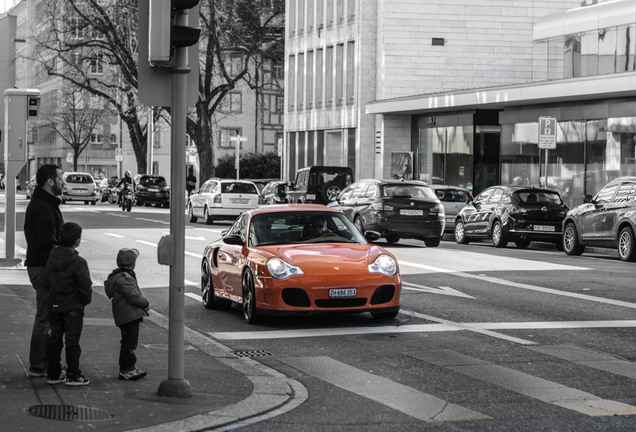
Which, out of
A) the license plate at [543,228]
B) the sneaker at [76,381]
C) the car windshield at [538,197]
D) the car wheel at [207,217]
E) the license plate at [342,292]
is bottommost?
the car wheel at [207,217]

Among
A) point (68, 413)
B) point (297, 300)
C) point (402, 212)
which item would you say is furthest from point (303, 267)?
point (402, 212)

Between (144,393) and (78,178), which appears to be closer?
(144,393)

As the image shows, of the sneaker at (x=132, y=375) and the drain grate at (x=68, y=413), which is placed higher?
the sneaker at (x=132, y=375)

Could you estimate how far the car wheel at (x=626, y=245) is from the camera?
85.4ft

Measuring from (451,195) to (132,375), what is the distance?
1197 inches

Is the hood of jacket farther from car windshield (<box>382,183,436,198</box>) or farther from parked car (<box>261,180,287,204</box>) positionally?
parked car (<box>261,180,287,204</box>)

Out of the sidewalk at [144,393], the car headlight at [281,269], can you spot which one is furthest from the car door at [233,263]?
the sidewalk at [144,393]

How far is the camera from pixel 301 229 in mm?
15297

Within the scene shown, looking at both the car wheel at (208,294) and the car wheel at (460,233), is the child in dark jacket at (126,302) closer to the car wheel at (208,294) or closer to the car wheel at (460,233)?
the car wheel at (208,294)

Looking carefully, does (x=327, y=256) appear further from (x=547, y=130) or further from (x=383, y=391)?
(x=547, y=130)

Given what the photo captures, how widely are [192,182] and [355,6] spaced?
14282mm

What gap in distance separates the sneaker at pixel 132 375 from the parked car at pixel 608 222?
1771 cm

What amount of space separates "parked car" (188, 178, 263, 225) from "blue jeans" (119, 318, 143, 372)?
3488cm

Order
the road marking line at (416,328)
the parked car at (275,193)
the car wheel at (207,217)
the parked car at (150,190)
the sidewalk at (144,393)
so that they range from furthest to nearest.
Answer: the parked car at (150,190), the car wheel at (207,217), the parked car at (275,193), the road marking line at (416,328), the sidewalk at (144,393)
